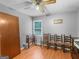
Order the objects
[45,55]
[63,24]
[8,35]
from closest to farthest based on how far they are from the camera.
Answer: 1. [8,35]
2. [45,55]
3. [63,24]

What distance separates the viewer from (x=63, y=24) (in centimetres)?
527

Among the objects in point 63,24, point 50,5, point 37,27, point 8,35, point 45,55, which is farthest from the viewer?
point 37,27

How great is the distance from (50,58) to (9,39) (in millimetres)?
1935

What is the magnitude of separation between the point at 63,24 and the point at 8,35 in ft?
11.2

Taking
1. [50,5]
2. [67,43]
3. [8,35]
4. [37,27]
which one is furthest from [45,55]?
[37,27]

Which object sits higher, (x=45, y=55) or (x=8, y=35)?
(x=8, y=35)

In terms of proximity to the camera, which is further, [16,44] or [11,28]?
[16,44]

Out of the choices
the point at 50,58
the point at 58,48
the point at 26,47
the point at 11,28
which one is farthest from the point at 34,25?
the point at 50,58

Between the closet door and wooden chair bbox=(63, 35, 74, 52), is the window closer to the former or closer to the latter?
wooden chair bbox=(63, 35, 74, 52)

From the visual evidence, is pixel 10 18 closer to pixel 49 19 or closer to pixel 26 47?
pixel 26 47

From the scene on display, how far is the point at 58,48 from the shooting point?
512cm

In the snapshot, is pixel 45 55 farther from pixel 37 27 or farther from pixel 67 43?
pixel 37 27

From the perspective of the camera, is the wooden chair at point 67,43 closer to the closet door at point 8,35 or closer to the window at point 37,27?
the window at point 37,27

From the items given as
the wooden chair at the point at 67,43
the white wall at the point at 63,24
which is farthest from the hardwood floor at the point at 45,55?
the white wall at the point at 63,24
